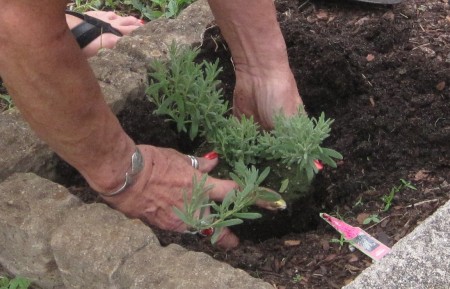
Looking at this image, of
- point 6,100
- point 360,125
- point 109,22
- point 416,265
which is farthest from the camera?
point 109,22

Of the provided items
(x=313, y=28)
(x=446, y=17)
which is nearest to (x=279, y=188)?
(x=313, y=28)

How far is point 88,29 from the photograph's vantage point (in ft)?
11.2

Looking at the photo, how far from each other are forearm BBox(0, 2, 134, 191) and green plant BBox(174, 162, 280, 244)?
0.70 ft

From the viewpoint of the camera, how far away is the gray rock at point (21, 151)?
250 centimetres

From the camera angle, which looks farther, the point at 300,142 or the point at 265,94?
the point at 265,94

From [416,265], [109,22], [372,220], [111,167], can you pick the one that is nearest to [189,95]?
[111,167]

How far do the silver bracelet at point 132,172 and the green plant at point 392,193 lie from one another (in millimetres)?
689

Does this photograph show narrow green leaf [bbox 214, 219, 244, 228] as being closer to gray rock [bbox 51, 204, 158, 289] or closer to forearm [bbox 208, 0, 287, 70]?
gray rock [bbox 51, 204, 158, 289]

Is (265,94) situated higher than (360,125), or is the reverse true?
(265,94)

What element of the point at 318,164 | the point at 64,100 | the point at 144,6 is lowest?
the point at 144,6

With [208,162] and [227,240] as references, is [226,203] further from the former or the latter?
[208,162]

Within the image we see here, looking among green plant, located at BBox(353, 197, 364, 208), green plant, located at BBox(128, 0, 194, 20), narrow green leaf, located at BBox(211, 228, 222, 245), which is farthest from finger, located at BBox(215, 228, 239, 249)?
green plant, located at BBox(128, 0, 194, 20)

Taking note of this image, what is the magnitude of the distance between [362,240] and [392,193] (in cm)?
22

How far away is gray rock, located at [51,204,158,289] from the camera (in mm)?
2125
